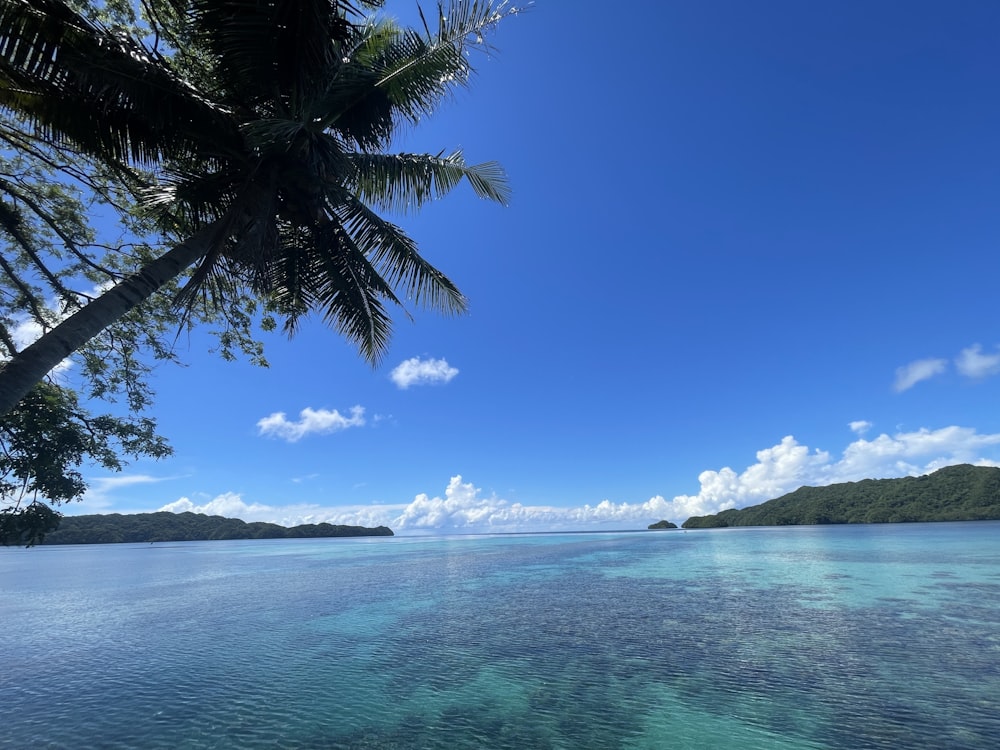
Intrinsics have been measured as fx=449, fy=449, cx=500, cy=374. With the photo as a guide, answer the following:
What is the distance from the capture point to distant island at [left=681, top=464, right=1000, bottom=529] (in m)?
82.9

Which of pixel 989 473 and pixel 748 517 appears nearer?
pixel 989 473

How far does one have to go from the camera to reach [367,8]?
6230 millimetres

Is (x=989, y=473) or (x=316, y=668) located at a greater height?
(x=989, y=473)

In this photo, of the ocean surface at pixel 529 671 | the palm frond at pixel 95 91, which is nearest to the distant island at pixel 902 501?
the ocean surface at pixel 529 671

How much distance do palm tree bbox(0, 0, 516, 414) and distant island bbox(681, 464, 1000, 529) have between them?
11306cm

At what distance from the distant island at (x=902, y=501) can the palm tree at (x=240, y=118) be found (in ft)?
371

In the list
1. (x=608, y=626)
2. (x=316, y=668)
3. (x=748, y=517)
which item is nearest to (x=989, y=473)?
(x=748, y=517)

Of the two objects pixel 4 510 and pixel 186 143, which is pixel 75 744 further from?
pixel 186 143

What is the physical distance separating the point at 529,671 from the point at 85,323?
27.1 ft

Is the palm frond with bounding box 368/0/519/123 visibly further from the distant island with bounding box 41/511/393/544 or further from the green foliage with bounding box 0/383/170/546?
the distant island with bounding box 41/511/393/544

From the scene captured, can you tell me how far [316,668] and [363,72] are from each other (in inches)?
402

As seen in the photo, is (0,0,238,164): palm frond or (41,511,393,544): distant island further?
(41,511,393,544): distant island

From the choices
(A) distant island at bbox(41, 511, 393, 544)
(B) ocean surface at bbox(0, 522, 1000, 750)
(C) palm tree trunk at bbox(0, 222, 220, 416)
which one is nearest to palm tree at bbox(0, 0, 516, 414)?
(C) palm tree trunk at bbox(0, 222, 220, 416)

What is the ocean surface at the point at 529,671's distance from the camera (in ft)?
18.7
